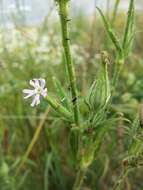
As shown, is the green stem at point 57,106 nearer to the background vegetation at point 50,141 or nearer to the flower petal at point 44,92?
the flower petal at point 44,92

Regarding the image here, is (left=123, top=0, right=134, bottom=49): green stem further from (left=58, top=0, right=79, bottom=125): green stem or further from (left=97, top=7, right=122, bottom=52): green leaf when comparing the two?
(left=58, top=0, right=79, bottom=125): green stem

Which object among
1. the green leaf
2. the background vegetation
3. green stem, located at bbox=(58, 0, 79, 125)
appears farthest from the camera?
the background vegetation

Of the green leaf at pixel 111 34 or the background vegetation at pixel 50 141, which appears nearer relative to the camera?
the green leaf at pixel 111 34

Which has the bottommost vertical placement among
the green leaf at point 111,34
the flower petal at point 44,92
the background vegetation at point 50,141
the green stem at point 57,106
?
the background vegetation at point 50,141

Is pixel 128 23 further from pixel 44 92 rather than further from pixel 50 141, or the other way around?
pixel 50 141

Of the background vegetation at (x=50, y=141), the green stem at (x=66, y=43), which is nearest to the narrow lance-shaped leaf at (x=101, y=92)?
the green stem at (x=66, y=43)

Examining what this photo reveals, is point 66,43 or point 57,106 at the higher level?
point 66,43

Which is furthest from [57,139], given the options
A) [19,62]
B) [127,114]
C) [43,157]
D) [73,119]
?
[73,119]

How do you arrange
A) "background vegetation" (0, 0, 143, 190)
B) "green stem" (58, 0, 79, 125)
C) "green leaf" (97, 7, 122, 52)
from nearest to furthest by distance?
"green stem" (58, 0, 79, 125)
"green leaf" (97, 7, 122, 52)
"background vegetation" (0, 0, 143, 190)

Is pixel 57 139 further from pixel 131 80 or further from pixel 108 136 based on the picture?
pixel 131 80

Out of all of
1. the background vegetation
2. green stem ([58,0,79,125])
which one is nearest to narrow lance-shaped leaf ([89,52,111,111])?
green stem ([58,0,79,125])

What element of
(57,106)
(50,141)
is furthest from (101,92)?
(50,141)

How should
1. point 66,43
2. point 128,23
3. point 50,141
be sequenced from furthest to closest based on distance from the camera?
point 50,141 → point 128,23 → point 66,43
